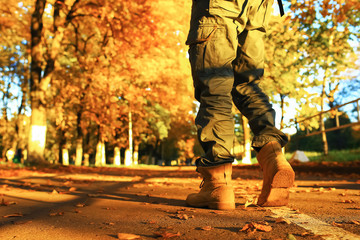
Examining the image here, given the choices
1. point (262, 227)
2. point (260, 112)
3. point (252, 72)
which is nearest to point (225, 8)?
point (252, 72)

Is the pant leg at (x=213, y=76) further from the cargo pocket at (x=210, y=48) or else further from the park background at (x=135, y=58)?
the park background at (x=135, y=58)

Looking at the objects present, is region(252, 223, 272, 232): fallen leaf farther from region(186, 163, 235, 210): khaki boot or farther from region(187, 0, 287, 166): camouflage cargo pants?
region(187, 0, 287, 166): camouflage cargo pants

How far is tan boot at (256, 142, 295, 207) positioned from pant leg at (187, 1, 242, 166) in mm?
309

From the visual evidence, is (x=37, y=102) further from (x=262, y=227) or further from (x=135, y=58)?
Answer: (x=262, y=227)

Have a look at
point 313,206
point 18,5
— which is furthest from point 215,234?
point 18,5

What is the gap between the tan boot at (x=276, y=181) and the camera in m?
2.81

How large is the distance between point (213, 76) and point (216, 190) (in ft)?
2.97

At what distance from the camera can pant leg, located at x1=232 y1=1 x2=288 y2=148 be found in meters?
3.32

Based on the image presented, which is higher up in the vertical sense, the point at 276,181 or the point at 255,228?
the point at 276,181

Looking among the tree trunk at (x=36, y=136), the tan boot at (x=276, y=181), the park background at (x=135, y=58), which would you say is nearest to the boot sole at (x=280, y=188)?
the tan boot at (x=276, y=181)

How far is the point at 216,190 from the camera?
287cm

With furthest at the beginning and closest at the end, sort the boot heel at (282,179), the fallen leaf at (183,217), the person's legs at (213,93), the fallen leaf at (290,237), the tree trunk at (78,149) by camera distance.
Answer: the tree trunk at (78,149) → the person's legs at (213,93) → the boot heel at (282,179) → the fallen leaf at (183,217) → the fallen leaf at (290,237)

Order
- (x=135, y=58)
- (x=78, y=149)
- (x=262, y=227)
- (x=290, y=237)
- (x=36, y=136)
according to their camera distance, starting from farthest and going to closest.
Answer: (x=78, y=149) → (x=135, y=58) → (x=36, y=136) → (x=262, y=227) → (x=290, y=237)

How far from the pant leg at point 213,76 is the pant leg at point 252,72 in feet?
1.19
